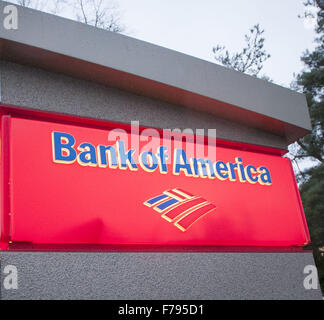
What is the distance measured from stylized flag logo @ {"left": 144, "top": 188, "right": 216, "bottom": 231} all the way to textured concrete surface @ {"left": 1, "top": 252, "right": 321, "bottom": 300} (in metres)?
0.34

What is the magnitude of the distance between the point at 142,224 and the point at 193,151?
1.11m

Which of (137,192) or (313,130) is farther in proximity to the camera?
(313,130)

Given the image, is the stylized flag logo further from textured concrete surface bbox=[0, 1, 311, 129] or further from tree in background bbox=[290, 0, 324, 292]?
tree in background bbox=[290, 0, 324, 292]

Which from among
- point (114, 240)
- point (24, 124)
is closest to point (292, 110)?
point (114, 240)

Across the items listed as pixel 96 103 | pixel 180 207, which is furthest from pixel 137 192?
pixel 96 103

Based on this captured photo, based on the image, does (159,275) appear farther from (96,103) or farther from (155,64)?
(155,64)

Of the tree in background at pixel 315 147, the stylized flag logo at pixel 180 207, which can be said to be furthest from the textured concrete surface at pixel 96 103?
the tree in background at pixel 315 147

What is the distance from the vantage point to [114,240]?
12.2 feet

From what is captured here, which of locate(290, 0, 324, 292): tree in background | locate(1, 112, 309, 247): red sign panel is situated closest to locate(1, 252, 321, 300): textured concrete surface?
locate(1, 112, 309, 247): red sign panel

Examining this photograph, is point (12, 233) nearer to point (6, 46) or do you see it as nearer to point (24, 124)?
point (24, 124)

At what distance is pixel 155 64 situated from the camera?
4.29 meters

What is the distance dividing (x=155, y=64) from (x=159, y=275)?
2.11m

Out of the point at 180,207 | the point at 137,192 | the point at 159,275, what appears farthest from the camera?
the point at 180,207

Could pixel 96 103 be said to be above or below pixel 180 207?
above
